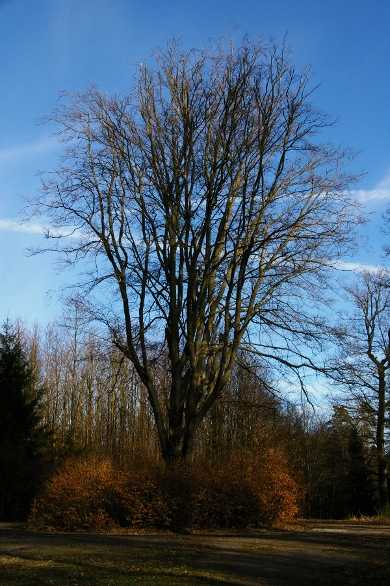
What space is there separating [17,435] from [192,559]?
80.0ft

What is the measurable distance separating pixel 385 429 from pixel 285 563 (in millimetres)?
29108

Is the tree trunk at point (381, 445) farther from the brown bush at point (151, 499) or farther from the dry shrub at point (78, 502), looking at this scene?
the dry shrub at point (78, 502)

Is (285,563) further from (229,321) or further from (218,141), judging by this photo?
(218,141)

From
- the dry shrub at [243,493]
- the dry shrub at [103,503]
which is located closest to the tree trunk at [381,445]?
the dry shrub at [243,493]

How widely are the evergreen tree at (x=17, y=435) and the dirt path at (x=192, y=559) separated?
16010 millimetres

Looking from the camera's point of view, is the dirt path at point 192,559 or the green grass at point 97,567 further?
the dirt path at point 192,559

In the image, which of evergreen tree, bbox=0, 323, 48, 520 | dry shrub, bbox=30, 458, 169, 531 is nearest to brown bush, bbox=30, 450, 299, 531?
dry shrub, bbox=30, 458, 169, 531

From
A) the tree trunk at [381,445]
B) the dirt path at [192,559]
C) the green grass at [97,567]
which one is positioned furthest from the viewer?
the tree trunk at [381,445]

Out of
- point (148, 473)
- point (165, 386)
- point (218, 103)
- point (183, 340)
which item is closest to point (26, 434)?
point (165, 386)

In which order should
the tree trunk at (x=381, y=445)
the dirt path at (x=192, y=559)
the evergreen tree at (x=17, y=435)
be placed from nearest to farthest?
the dirt path at (x=192, y=559)
the evergreen tree at (x=17, y=435)
the tree trunk at (x=381, y=445)

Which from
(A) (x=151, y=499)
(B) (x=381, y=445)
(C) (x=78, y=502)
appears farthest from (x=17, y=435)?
(B) (x=381, y=445)

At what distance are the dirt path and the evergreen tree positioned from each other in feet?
52.5

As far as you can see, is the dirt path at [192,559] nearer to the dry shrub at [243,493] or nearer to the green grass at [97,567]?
the green grass at [97,567]

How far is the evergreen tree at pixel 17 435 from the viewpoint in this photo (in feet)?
101
